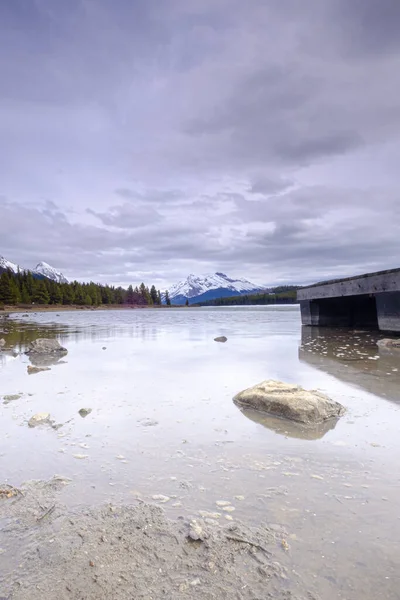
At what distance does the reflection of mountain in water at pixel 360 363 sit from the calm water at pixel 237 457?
93 millimetres

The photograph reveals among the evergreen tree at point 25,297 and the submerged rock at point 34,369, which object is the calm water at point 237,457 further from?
the evergreen tree at point 25,297

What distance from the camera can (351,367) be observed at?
30.9ft

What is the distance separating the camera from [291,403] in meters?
5.61

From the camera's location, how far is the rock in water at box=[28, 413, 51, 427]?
5359mm

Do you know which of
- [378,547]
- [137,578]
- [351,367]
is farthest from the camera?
[351,367]

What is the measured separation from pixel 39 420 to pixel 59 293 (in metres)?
135

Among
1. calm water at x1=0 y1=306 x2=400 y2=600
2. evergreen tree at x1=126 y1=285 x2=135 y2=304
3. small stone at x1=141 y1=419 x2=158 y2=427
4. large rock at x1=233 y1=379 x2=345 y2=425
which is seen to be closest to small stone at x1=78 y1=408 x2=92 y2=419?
calm water at x1=0 y1=306 x2=400 y2=600

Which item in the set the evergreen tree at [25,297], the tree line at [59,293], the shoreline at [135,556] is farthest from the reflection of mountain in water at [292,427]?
the evergreen tree at [25,297]

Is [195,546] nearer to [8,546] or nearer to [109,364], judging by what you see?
[8,546]

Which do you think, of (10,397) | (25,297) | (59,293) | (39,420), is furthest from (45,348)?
(59,293)

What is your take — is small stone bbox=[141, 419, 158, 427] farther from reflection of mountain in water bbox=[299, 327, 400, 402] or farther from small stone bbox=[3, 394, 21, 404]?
reflection of mountain in water bbox=[299, 327, 400, 402]

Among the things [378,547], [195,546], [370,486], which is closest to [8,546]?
[195,546]

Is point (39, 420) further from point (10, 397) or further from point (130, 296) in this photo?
point (130, 296)

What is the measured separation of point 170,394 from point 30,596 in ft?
15.7
